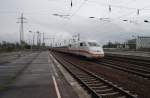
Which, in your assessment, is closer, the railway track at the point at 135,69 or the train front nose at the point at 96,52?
the railway track at the point at 135,69

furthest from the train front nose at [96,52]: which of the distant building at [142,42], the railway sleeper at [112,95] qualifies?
the distant building at [142,42]

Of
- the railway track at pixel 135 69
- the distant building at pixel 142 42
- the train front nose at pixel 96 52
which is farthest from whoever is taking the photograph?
the distant building at pixel 142 42

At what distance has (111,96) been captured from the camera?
9516 millimetres

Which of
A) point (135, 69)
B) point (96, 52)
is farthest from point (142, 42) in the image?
point (135, 69)

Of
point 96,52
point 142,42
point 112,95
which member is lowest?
point 112,95

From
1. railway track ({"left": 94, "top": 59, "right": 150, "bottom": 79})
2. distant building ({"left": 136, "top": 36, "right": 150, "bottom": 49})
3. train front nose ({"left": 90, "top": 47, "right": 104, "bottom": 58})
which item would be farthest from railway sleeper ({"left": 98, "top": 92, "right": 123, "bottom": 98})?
distant building ({"left": 136, "top": 36, "right": 150, "bottom": 49})

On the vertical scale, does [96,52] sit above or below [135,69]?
above

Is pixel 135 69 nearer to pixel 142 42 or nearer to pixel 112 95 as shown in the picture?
pixel 112 95

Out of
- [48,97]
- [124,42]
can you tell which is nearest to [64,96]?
[48,97]

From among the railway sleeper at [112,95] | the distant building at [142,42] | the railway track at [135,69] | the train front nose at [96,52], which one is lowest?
the railway sleeper at [112,95]

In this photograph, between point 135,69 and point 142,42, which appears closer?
point 135,69

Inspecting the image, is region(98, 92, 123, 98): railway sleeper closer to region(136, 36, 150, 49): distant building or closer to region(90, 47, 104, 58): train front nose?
region(90, 47, 104, 58): train front nose

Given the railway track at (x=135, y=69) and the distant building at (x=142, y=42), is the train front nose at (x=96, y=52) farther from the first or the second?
the distant building at (x=142, y=42)

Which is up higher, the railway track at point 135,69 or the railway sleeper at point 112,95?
the railway track at point 135,69
